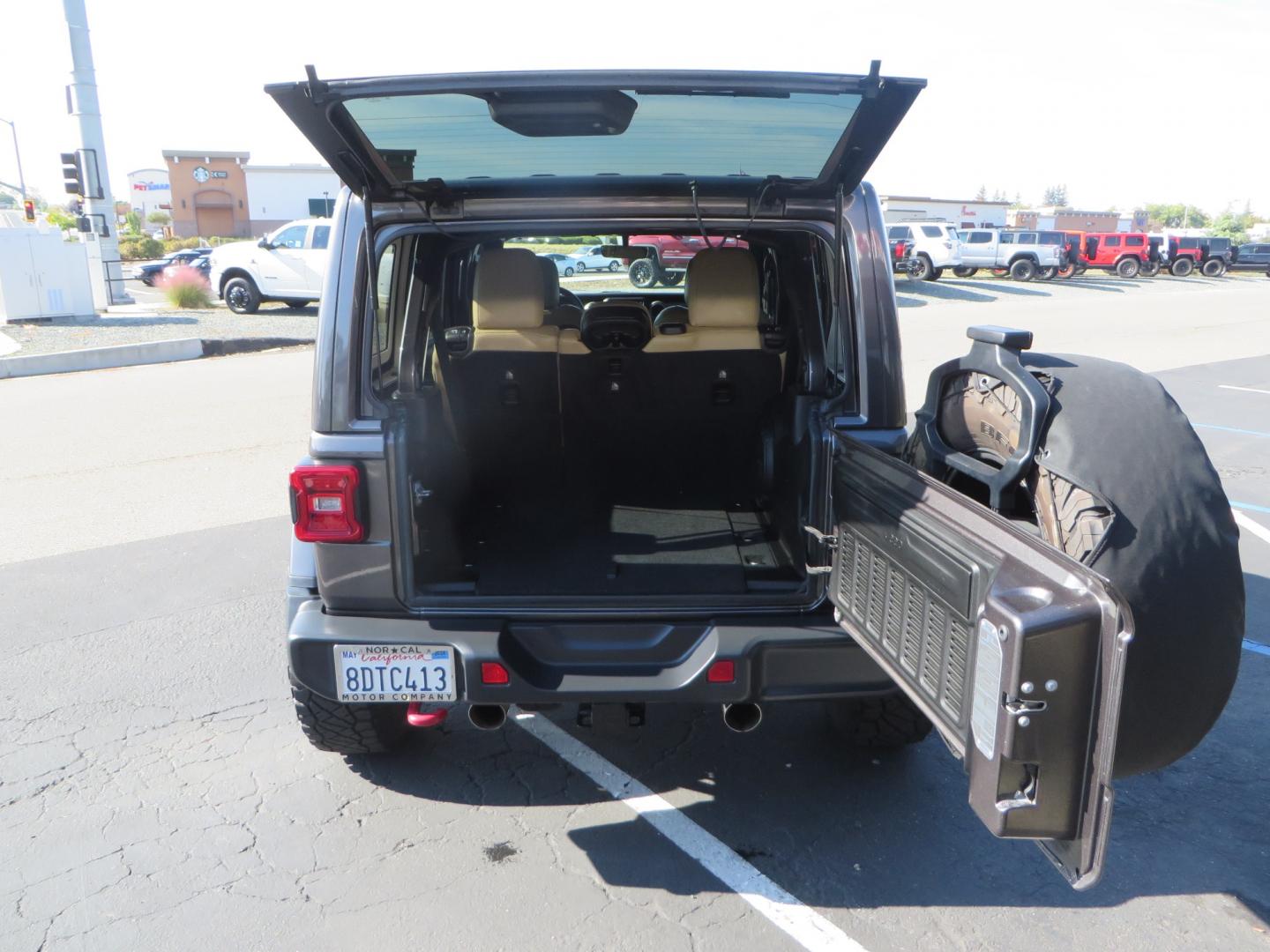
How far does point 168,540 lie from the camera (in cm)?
582

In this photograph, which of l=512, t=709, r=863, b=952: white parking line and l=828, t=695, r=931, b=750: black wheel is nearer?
Answer: l=512, t=709, r=863, b=952: white parking line

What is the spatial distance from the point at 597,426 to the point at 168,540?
2.99m

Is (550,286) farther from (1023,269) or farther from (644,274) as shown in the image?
(1023,269)

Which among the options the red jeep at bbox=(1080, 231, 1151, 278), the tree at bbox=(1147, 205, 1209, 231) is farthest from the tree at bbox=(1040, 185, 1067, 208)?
the red jeep at bbox=(1080, 231, 1151, 278)

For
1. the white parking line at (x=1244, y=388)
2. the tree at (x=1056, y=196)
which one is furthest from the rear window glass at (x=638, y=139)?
the tree at (x=1056, y=196)

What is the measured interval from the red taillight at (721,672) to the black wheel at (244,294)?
698 inches

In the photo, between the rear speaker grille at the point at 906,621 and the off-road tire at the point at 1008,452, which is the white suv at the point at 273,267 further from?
the rear speaker grille at the point at 906,621

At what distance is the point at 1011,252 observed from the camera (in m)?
35.6

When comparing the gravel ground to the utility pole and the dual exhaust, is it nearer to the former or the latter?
the utility pole

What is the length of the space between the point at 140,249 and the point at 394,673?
163 feet

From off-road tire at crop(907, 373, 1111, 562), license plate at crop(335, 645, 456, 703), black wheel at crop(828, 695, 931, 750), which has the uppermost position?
off-road tire at crop(907, 373, 1111, 562)

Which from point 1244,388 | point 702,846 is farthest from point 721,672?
point 1244,388

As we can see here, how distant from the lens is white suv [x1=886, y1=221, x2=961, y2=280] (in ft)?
108

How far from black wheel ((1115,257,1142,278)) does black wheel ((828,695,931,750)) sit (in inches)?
1710
